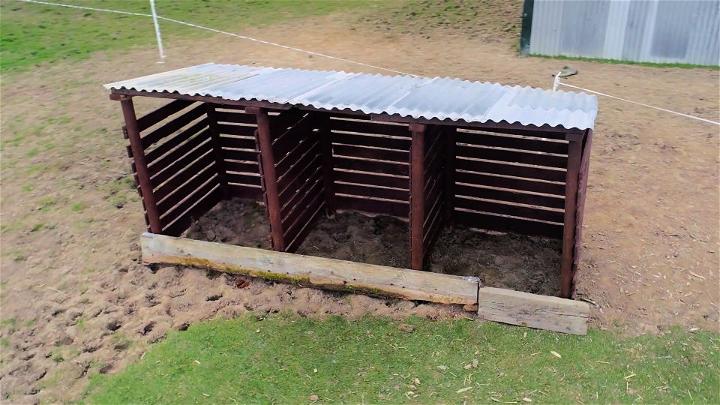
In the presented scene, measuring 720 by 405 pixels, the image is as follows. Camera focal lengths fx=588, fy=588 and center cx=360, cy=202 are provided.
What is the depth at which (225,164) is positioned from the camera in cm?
771

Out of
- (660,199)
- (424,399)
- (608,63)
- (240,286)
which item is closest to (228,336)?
(240,286)

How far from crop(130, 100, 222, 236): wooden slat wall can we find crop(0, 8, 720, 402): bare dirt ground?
0.60 metres

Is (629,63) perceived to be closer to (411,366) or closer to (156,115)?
(156,115)

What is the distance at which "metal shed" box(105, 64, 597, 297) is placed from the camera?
16.7 feet

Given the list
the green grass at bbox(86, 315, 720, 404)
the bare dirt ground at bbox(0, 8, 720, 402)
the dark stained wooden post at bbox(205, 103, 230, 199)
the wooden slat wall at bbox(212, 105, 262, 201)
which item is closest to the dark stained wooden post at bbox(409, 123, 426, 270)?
the bare dirt ground at bbox(0, 8, 720, 402)

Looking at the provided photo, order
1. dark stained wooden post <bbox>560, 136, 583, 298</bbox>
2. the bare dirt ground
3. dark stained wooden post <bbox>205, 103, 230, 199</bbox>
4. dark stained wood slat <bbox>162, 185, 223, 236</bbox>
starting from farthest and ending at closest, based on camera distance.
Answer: dark stained wooden post <bbox>205, 103, 230, 199</bbox>, dark stained wood slat <bbox>162, 185, 223, 236</bbox>, the bare dirt ground, dark stained wooden post <bbox>560, 136, 583, 298</bbox>

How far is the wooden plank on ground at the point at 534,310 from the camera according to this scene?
198 inches

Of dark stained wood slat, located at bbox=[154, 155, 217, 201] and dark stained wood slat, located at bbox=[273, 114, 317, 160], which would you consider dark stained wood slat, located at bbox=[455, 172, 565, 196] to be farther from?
dark stained wood slat, located at bbox=[154, 155, 217, 201]

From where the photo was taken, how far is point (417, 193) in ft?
17.7

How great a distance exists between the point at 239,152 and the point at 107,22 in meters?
12.6

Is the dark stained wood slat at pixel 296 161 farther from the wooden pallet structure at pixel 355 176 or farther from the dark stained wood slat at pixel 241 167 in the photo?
the dark stained wood slat at pixel 241 167

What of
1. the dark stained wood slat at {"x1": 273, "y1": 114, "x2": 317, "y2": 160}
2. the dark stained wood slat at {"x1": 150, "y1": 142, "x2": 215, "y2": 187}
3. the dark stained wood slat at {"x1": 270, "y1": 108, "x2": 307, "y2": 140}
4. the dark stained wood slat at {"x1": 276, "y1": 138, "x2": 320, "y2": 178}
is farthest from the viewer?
the dark stained wood slat at {"x1": 150, "y1": 142, "x2": 215, "y2": 187}

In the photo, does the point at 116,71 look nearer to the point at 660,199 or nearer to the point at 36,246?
the point at 36,246

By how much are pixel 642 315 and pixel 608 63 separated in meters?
10.3
